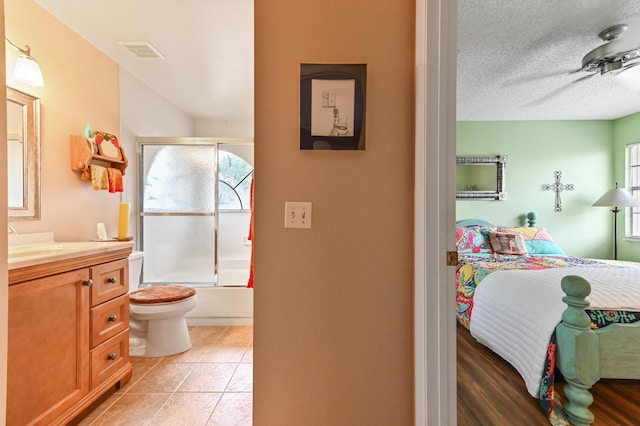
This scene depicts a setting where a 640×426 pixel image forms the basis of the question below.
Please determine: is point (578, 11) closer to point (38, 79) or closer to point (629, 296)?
point (629, 296)

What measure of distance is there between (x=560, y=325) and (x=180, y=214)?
3.26 meters

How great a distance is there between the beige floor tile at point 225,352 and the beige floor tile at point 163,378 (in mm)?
150

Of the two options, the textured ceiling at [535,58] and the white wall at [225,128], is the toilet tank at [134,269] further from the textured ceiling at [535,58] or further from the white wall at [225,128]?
the textured ceiling at [535,58]

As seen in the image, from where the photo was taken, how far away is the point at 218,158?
3.15 metres

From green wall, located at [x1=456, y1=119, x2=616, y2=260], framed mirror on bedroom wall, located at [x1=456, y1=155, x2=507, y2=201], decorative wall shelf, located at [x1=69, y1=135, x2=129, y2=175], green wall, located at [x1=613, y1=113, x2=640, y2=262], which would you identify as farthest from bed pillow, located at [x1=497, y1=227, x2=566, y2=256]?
decorative wall shelf, located at [x1=69, y1=135, x2=129, y2=175]

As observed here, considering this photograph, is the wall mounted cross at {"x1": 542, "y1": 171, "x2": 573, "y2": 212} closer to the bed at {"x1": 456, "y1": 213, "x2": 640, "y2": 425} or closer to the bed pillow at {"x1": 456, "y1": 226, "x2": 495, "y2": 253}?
the bed pillow at {"x1": 456, "y1": 226, "x2": 495, "y2": 253}

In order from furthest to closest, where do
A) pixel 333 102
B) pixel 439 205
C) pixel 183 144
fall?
pixel 183 144
pixel 333 102
pixel 439 205

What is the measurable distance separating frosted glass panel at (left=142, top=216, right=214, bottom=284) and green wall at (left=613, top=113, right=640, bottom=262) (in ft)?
18.2

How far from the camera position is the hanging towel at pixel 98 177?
2.26 metres

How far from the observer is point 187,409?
1732 mm

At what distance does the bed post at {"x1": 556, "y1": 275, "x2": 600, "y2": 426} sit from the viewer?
62.6 inches

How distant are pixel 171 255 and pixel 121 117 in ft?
4.71

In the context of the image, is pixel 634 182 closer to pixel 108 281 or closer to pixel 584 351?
pixel 584 351

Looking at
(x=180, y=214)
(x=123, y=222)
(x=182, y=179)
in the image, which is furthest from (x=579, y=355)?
(x=182, y=179)
